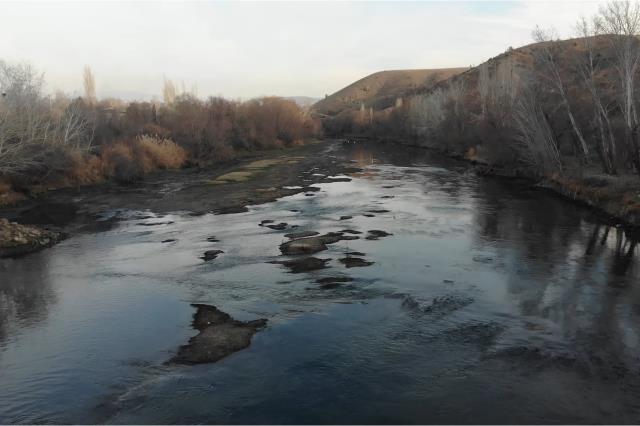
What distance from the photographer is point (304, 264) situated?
55.7 feet

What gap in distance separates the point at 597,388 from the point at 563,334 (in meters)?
2.33

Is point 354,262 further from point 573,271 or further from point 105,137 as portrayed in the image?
point 105,137

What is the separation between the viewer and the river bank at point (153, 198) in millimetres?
22328

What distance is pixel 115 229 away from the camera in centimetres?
2406

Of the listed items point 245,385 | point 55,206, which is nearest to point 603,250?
point 245,385

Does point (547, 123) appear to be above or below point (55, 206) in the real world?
above

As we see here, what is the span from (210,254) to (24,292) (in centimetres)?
616

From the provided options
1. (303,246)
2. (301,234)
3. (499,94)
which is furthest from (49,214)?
(499,94)

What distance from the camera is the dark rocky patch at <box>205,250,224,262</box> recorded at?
18.3 metres

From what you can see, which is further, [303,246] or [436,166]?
[436,166]

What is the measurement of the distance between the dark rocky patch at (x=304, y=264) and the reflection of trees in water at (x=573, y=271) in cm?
611

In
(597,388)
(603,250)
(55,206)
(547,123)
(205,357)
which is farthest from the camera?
(547,123)

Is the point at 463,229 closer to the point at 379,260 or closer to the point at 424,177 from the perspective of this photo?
the point at 379,260

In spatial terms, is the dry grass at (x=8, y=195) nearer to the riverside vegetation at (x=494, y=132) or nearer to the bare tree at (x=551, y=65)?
the riverside vegetation at (x=494, y=132)
